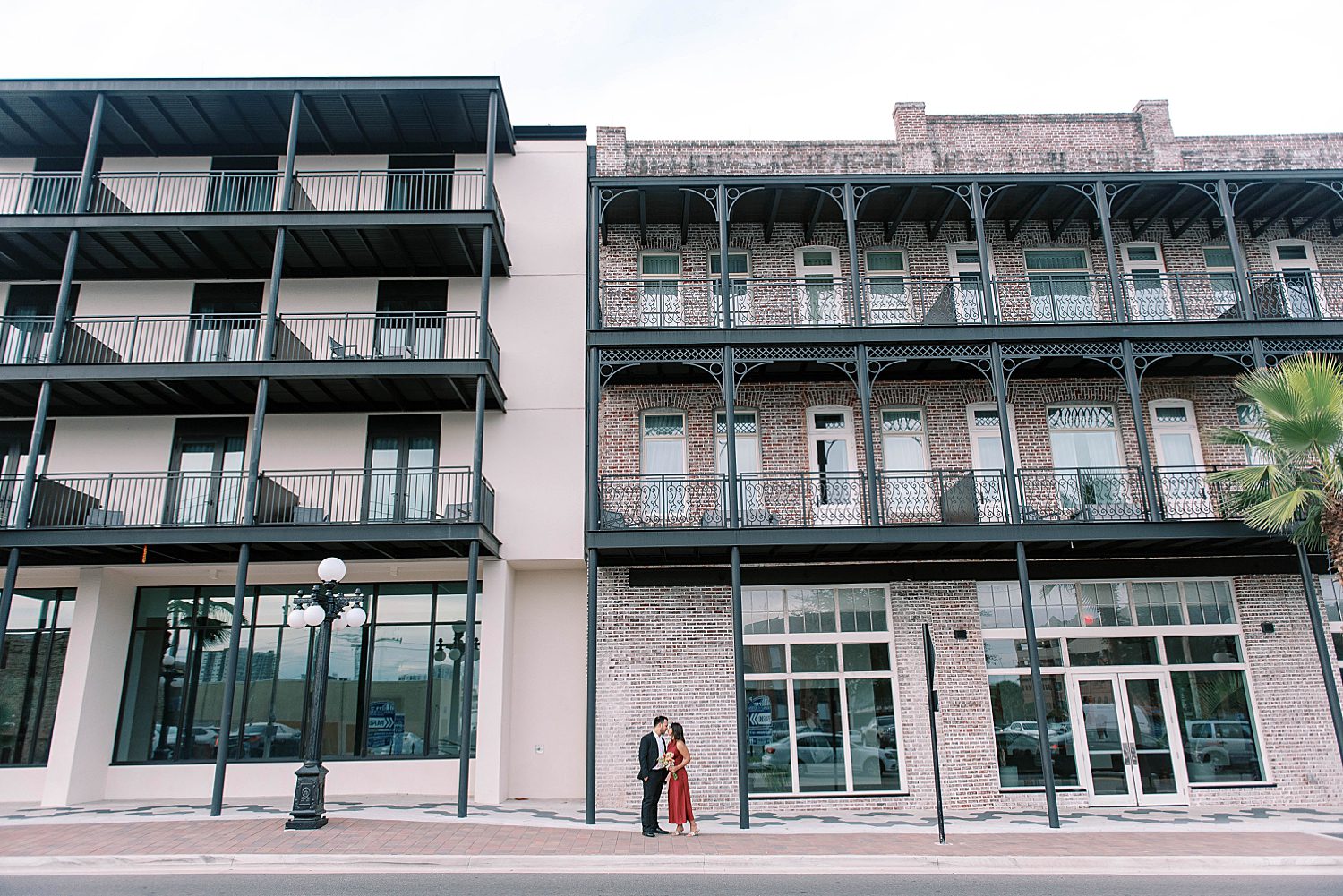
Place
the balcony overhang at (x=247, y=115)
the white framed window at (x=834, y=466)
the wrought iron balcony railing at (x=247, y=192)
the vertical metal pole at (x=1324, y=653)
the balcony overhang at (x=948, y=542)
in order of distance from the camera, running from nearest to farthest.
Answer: the vertical metal pole at (x=1324, y=653), the balcony overhang at (x=948, y=542), the white framed window at (x=834, y=466), the balcony overhang at (x=247, y=115), the wrought iron balcony railing at (x=247, y=192)

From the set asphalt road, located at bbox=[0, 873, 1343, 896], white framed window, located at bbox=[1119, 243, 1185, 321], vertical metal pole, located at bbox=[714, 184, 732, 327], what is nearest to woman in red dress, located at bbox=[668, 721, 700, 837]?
asphalt road, located at bbox=[0, 873, 1343, 896]

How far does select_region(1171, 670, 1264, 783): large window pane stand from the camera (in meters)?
12.8

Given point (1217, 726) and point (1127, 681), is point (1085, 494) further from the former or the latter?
point (1217, 726)

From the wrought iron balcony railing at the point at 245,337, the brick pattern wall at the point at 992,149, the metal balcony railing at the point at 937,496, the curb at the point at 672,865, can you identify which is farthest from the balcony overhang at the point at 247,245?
the curb at the point at 672,865

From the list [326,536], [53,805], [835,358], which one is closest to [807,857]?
[835,358]

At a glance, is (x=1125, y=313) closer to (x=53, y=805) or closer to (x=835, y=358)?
(x=835, y=358)

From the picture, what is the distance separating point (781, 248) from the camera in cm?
1538

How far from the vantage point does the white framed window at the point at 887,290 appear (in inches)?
582

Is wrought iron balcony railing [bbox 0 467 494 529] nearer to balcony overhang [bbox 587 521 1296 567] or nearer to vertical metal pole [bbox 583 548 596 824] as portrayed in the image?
vertical metal pole [bbox 583 548 596 824]

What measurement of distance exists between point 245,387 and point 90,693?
552 centimetres

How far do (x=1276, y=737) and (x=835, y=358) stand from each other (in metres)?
9.03

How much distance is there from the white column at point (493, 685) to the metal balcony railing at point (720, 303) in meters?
4.87

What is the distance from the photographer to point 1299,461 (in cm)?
1184

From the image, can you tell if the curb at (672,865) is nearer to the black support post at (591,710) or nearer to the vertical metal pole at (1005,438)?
the black support post at (591,710)
